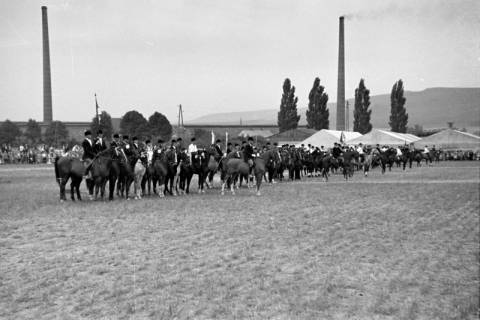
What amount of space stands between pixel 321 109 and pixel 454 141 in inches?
1252

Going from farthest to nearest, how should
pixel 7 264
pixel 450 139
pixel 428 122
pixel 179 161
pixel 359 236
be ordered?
1. pixel 428 122
2. pixel 450 139
3. pixel 179 161
4. pixel 359 236
5. pixel 7 264

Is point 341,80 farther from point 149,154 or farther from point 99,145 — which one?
point 99,145

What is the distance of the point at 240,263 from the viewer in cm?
880

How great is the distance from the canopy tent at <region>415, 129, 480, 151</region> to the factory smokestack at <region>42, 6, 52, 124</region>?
61.8m

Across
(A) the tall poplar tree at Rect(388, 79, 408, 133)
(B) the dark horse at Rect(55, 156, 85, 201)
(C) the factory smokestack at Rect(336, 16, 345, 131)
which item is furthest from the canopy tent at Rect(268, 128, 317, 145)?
(B) the dark horse at Rect(55, 156, 85, 201)

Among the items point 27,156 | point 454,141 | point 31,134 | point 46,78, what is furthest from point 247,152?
point 46,78

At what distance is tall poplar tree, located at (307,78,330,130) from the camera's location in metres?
87.6

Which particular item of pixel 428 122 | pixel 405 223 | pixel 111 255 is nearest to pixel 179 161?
pixel 405 223

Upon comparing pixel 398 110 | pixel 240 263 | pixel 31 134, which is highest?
pixel 398 110

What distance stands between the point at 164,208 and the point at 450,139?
166ft

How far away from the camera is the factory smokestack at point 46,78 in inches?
3465

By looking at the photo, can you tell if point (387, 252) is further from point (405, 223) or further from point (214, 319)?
point (214, 319)

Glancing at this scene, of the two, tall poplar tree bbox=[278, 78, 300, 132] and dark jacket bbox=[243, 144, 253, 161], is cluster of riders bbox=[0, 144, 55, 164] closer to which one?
tall poplar tree bbox=[278, 78, 300, 132]

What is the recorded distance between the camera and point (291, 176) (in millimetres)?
33062
